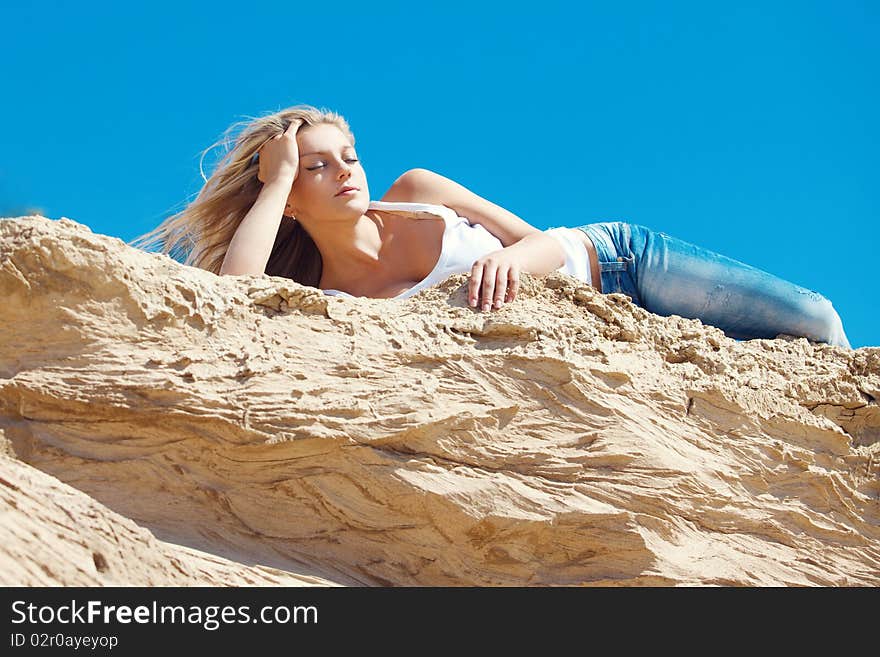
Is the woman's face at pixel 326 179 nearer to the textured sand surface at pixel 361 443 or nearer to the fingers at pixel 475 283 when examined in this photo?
the fingers at pixel 475 283

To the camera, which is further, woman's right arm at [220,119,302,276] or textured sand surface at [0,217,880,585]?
woman's right arm at [220,119,302,276]

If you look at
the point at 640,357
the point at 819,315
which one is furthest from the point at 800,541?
the point at 819,315

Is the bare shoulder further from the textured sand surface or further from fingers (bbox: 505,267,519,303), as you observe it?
the textured sand surface

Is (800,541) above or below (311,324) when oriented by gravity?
below

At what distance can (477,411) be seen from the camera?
3.27 metres

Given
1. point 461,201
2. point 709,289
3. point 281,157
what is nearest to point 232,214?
point 281,157

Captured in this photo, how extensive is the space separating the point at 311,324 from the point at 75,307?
700 mm

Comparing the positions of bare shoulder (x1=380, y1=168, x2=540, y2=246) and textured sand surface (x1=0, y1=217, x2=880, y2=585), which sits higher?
bare shoulder (x1=380, y1=168, x2=540, y2=246)

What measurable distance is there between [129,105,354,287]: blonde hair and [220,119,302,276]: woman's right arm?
9 cm

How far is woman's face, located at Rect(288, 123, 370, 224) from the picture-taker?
4.59 meters

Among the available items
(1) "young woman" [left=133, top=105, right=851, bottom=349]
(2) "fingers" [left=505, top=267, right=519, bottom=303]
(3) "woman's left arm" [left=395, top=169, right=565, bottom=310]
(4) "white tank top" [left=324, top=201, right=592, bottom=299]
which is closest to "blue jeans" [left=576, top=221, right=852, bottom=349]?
(1) "young woman" [left=133, top=105, right=851, bottom=349]

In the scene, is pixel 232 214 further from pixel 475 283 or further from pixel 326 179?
pixel 475 283

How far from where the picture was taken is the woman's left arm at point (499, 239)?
3.71m
